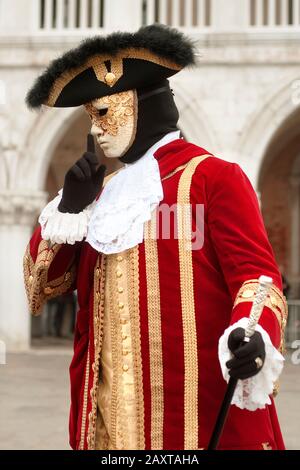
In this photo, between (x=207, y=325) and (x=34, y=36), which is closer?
(x=207, y=325)

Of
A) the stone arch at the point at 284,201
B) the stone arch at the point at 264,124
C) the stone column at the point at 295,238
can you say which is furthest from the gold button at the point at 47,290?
the stone arch at the point at 284,201

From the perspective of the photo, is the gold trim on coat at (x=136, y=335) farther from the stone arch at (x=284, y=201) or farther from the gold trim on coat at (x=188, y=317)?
A: the stone arch at (x=284, y=201)

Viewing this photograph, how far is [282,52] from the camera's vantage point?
10633 mm

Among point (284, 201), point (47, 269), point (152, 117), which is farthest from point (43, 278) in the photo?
point (284, 201)

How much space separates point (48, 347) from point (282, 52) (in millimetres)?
5004

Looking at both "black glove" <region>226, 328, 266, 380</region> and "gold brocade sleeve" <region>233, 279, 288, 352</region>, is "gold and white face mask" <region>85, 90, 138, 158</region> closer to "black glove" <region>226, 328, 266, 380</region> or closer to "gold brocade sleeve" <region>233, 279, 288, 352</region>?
"gold brocade sleeve" <region>233, 279, 288, 352</region>

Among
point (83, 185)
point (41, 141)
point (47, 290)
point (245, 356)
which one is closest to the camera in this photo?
point (245, 356)

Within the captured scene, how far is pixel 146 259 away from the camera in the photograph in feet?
A: 7.77

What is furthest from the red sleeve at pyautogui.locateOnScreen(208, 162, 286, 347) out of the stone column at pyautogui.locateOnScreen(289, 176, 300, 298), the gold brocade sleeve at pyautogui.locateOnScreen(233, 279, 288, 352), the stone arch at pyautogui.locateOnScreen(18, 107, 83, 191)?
the stone column at pyautogui.locateOnScreen(289, 176, 300, 298)

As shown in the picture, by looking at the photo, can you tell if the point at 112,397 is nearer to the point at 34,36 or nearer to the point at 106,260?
the point at 106,260

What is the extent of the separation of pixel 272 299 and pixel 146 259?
39cm

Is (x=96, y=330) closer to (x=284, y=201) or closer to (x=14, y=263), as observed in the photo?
(x=14, y=263)

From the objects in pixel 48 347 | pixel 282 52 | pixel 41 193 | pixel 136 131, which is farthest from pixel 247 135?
pixel 136 131

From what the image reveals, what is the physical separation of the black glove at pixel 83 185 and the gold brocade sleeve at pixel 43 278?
126 mm
